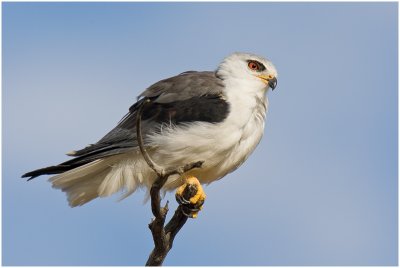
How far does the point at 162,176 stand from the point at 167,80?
183 cm

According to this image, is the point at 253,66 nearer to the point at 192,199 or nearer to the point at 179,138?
the point at 179,138

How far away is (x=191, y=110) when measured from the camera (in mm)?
7184

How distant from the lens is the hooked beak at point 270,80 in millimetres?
7590

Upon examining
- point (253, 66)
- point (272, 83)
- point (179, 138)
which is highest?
point (253, 66)

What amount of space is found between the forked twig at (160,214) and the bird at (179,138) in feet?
0.84

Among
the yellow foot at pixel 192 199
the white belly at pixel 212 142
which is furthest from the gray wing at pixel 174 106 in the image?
the yellow foot at pixel 192 199

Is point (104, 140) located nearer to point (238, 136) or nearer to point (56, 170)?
point (56, 170)

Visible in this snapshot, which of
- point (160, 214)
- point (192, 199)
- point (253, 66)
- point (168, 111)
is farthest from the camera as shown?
point (253, 66)

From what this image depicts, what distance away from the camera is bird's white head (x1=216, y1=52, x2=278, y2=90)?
24.7ft

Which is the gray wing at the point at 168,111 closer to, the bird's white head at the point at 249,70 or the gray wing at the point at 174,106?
the gray wing at the point at 174,106

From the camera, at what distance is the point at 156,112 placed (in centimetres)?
737

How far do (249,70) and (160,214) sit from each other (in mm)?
2123

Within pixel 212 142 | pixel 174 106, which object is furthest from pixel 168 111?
pixel 212 142

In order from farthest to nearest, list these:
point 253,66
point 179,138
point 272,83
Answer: point 253,66, point 272,83, point 179,138
